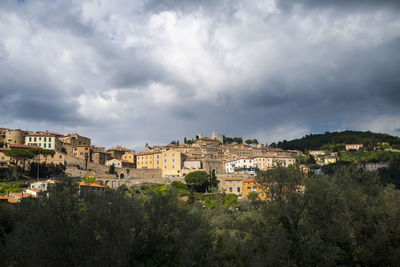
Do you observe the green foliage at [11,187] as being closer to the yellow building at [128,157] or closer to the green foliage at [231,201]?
the green foliage at [231,201]

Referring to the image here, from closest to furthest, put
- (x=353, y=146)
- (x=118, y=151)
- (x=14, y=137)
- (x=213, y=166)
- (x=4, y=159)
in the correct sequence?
(x=4, y=159) → (x=14, y=137) → (x=213, y=166) → (x=118, y=151) → (x=353, y=146)

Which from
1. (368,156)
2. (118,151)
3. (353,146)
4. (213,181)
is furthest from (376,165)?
(118,151)

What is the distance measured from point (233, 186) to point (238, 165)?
22238 mm

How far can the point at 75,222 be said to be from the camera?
811 inches

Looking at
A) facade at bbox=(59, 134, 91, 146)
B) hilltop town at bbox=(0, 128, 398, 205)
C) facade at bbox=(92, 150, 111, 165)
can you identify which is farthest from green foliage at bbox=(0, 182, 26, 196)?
facade at bbox=(59, 134, 91, 146)

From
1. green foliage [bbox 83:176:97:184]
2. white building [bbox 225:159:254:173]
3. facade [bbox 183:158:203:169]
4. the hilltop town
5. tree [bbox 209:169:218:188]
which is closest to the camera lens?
green foliage [bbox 83:176:97:184]

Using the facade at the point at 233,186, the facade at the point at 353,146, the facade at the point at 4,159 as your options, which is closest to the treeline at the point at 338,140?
the facade at the point at 353,146

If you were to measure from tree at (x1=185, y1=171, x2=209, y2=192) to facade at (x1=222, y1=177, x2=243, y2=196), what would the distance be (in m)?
4.78

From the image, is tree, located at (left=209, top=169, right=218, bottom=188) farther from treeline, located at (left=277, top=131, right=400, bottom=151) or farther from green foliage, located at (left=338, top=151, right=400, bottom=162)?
treeline, located at (left=277, top=131, right=400, bottom=151)

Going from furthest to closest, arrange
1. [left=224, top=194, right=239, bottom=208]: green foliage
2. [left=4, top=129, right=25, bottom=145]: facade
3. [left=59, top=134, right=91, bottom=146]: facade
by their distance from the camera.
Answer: [left=59, top=134, right=91, bottom=146]: facade
[left=4, top=129, right=25, bottom=145]: facade
[left=224, top=194, right=239, bottom=208]: green foliage

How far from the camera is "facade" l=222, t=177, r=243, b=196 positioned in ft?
244

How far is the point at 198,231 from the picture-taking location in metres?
22.7

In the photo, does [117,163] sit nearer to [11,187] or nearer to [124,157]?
[124,157]

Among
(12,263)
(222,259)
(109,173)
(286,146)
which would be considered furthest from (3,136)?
(286,146)
